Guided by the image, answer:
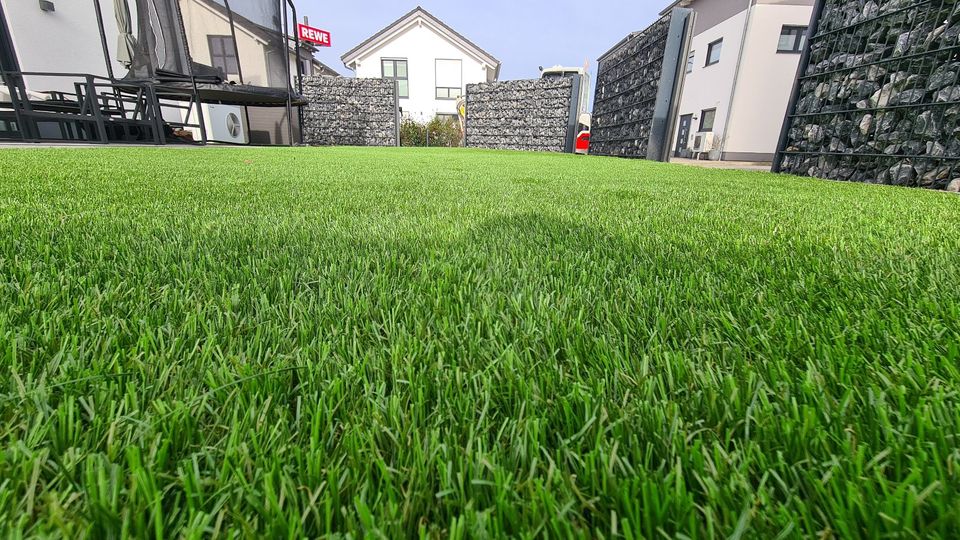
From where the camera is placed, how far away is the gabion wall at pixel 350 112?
1332cm

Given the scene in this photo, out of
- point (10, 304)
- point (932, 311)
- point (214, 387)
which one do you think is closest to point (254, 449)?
point (214, 387)

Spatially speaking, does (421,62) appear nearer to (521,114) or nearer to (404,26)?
(404,26)

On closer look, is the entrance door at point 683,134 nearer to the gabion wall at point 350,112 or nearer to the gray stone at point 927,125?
the gabion wall at point 350,112

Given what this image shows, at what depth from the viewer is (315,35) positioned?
22.9m

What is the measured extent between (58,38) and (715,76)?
17996 mm

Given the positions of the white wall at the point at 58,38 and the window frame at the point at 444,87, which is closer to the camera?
the white wall at the point at 58,38

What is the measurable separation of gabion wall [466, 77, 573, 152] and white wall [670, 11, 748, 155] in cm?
343

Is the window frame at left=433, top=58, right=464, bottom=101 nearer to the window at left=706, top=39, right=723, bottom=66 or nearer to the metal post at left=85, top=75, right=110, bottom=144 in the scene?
the window at left=706, top=39, right=723, bottom=66

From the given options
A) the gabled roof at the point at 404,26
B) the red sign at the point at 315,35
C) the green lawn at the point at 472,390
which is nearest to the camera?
the green lawn at the point at 472,390

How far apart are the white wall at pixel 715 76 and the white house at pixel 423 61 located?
9.58 meters

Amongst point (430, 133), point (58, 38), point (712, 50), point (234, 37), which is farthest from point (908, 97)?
point (58, 38)

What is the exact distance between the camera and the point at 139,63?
301 inches

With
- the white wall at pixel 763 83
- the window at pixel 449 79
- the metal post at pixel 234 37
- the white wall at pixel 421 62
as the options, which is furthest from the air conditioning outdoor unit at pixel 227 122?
the white wall at pixel 763 83

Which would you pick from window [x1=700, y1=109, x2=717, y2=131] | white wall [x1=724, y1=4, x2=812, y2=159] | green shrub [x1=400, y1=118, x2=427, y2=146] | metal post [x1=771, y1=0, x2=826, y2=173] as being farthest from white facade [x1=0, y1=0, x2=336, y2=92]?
window [x1=700, y1=109, x2=717, y2=131]
